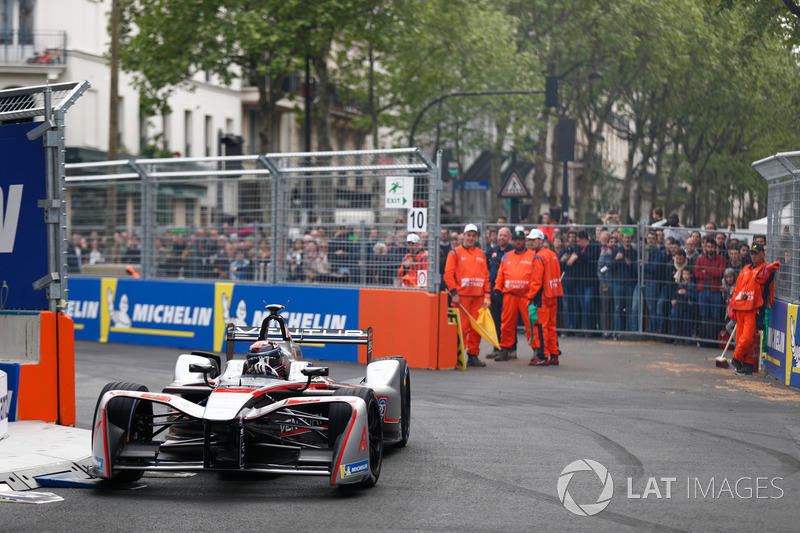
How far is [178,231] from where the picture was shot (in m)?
17.2

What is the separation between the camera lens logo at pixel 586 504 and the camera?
6.61 m

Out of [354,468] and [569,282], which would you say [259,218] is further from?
[354,468]

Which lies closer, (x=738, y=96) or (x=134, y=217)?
(x=134, y=217)

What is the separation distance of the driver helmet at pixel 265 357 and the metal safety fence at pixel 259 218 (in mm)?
6598

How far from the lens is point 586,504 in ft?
22.2

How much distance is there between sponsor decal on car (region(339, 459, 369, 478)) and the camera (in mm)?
6727

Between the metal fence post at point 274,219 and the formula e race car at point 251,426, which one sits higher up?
the metal fence post at point 274,219

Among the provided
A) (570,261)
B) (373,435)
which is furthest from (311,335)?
(570,261)

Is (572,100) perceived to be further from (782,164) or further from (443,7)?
(782,164)

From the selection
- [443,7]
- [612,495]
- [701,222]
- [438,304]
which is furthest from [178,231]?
[701,222]

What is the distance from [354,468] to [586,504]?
1448 millimetres

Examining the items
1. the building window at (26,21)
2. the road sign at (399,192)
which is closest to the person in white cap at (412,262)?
the road sign at (399,192)

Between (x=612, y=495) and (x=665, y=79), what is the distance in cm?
3473

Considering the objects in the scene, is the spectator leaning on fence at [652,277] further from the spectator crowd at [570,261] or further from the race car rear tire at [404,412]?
the race car rear tire at [404,412]
